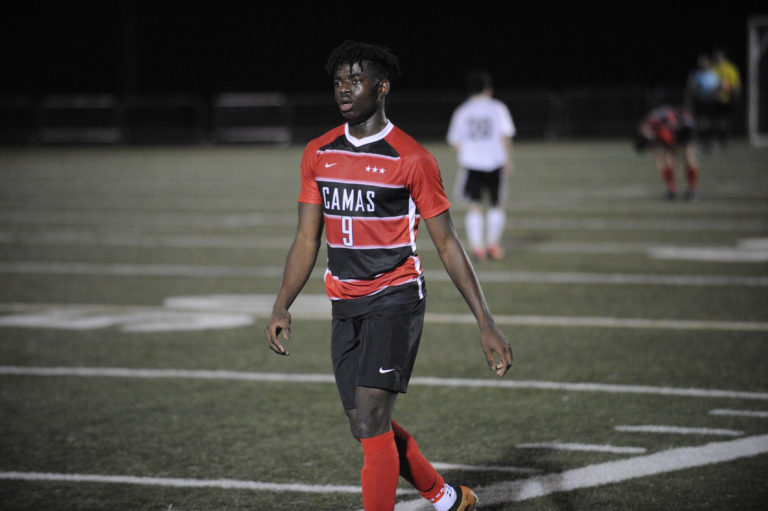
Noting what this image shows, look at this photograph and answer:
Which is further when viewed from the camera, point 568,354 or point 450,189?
point 450,189

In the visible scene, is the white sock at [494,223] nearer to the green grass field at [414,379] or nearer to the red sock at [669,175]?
the green grass field at [414,379]

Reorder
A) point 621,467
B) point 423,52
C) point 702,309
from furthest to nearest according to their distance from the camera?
point 423,52, point 702,309, point 621,467

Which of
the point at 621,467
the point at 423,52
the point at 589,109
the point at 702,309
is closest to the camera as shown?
the point at 621,467

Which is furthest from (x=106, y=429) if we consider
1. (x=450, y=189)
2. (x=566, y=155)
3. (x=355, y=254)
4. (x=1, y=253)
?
(x=566, y=155)

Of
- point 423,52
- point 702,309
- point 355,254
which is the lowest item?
point 702,309

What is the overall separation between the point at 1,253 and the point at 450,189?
9.27 metres

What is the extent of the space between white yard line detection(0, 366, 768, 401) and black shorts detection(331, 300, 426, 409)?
267 centimetres

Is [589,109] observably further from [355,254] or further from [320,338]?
[355,254]

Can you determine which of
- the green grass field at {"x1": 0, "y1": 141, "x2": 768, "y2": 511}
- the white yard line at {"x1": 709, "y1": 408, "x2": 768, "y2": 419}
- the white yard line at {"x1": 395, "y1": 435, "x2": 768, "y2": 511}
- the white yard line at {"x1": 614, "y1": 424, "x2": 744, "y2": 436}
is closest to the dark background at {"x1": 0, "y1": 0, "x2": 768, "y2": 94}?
the green grass field at {"x1": 0, "y1": 141, "x2": 768, "y2": 511}

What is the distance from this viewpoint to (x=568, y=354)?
7.46 meters

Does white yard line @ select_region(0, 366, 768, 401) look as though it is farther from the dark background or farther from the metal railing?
the dark background

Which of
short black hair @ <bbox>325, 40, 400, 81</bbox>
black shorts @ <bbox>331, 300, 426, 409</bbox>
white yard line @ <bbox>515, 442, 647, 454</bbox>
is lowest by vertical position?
white yard line @ <bbox>515, 442, 647, 454</bbox>

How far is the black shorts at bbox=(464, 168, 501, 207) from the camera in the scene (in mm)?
12367

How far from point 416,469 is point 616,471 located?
1.27 meters
